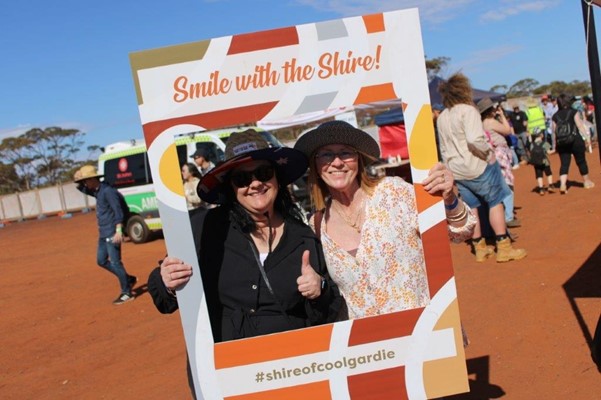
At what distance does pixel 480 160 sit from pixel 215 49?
5.28m

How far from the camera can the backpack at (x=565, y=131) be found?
10.0 m

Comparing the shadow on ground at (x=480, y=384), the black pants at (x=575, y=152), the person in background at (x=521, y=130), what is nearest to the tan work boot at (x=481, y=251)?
the shadow on ground at (x=480, y=384)

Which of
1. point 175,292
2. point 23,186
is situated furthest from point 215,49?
point 23,186

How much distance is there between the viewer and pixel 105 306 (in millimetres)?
8266

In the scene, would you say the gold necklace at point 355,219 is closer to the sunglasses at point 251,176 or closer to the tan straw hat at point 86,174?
the sunglasses at point 251,176

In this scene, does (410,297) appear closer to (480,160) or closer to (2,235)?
(480,160)

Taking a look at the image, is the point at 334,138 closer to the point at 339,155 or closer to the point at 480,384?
the point at 339,155

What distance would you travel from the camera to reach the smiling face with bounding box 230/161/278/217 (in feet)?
7.52

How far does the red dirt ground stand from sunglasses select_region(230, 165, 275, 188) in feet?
7.67

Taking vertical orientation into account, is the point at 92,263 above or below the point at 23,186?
below

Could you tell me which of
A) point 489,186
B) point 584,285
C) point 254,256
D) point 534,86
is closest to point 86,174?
point 489,186

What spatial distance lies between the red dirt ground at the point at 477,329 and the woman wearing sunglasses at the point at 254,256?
2.05 metres

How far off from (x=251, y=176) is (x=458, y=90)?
4925mm

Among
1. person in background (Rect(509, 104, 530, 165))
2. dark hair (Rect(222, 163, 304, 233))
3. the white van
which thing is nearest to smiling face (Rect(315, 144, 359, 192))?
dark hair (Rect(222, 163, 304, 233))
